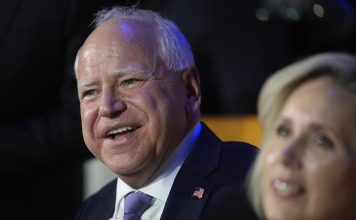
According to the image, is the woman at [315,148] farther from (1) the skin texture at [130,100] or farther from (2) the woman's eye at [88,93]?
(2) the woman's eye at [88,93]

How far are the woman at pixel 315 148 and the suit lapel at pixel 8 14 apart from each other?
141 centimetres

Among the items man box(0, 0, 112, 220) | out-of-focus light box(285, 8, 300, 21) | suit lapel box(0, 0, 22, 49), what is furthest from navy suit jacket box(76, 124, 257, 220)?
out-of-focus light box(285, 8, 300, 21)

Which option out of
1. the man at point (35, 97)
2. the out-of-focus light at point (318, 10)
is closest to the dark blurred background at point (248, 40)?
the out-of-focus light at point (318, 10)

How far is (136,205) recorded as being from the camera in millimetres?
2229

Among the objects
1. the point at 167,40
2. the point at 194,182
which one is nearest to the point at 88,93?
the point at 167,40

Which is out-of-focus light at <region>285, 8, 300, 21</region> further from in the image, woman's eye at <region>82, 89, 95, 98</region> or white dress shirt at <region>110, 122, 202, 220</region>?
woman's eye at <region>82, 89, 95, 98</region>

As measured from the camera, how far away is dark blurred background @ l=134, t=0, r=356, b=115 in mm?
3449

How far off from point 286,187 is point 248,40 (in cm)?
194

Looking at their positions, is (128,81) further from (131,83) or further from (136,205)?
(136,205)

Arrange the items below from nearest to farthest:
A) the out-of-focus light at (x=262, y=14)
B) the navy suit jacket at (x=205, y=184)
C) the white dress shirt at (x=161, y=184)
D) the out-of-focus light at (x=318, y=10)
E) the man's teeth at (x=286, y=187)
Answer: the man's teeth at (x=286, y=187) → the navy suit jacket at (x=205, y=184) → the white dress shirt at (x=161, y=184) → the out-of-focus light at (x=318, y=10) → the out-of-focus light at (x=262, y=14)

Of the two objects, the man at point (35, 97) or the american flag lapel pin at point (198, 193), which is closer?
the american flag lapel pin at point (198, 193)

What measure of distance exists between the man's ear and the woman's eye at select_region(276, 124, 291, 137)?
24.2 inches

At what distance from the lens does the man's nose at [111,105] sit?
86.8 inches

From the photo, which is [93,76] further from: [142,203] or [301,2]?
[301,2]
